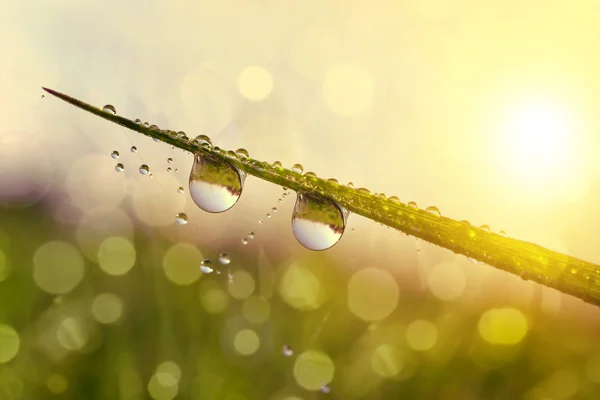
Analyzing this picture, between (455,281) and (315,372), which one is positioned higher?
(455,281)

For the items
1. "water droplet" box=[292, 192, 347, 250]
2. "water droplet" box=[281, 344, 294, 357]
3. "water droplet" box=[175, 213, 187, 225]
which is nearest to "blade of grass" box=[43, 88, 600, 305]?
"water droplet" box=[292, 192, 347, 250]

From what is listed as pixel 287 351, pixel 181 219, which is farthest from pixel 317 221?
pixel 287 351

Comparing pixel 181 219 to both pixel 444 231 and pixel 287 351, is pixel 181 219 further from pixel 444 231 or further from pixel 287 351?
pixel 444 231

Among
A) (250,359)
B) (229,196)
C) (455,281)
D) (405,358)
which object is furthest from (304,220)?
(455,281)

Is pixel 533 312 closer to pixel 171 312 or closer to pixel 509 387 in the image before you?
pixel 509 387

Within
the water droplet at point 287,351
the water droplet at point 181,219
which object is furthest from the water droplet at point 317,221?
the water droplet at point 287,351
